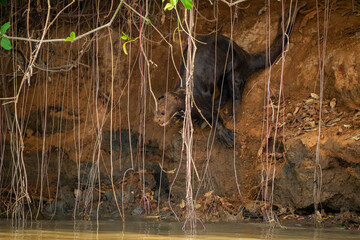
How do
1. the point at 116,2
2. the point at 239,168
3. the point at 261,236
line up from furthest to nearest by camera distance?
1. the point at 116,2
2. the point at 239,168
3. the point at 261,236

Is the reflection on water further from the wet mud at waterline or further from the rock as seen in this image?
the rock

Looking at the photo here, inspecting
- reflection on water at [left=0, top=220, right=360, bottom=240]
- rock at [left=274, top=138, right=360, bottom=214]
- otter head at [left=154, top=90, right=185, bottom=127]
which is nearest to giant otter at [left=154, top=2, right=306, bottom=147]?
otter head at [left=154, top=90, right=185, bottom=127]

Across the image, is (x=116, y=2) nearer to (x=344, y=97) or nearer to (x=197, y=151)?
(x=197, y=151)

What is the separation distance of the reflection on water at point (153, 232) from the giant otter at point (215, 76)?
38.2 inches

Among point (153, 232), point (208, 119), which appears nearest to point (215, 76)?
point (208, 119)

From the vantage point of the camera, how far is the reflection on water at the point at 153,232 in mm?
2855

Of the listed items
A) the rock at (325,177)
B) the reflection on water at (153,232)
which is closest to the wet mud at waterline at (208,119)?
the rock at (325,177)

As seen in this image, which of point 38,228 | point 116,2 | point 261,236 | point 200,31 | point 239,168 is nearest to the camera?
point 261,236

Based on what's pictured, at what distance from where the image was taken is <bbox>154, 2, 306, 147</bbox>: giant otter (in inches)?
166

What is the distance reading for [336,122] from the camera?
3.76m

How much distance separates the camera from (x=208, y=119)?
14.3 feet

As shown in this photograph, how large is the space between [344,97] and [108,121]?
216 centimetres

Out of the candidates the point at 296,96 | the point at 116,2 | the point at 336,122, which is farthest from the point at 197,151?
the point at 116,2

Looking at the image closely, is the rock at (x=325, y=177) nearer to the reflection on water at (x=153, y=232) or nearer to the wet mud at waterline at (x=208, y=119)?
the wet mud at waterline at (x=208, y=119)
